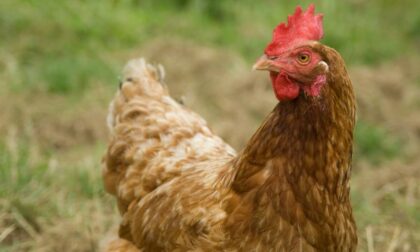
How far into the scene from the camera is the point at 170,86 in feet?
23.3

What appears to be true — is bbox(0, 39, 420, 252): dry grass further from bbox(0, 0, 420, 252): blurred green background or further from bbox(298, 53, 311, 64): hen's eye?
bbox(298, 53, 311, 64): hen's eye

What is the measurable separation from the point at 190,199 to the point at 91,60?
4170 mm

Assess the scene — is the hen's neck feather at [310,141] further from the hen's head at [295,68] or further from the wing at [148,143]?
the wing at [148,143]

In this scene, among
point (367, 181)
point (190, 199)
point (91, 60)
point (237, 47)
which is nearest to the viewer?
point (190, 199)

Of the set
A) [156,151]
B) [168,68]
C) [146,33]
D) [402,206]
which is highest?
[146,33]

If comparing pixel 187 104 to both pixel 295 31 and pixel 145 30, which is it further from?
pixel 295 31

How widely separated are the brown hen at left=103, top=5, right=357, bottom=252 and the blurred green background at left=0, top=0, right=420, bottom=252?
1375 mm

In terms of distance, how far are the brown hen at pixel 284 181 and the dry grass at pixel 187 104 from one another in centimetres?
127

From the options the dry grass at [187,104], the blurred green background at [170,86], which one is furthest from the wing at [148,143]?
the blurred green background at [170,86]

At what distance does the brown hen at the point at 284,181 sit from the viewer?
2926 millimetres

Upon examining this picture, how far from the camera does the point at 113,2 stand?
820 centimetres

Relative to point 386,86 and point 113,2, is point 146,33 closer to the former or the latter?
point 113,2

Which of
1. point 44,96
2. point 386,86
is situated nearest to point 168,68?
point 44,96

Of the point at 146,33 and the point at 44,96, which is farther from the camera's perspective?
the point at 146,33
